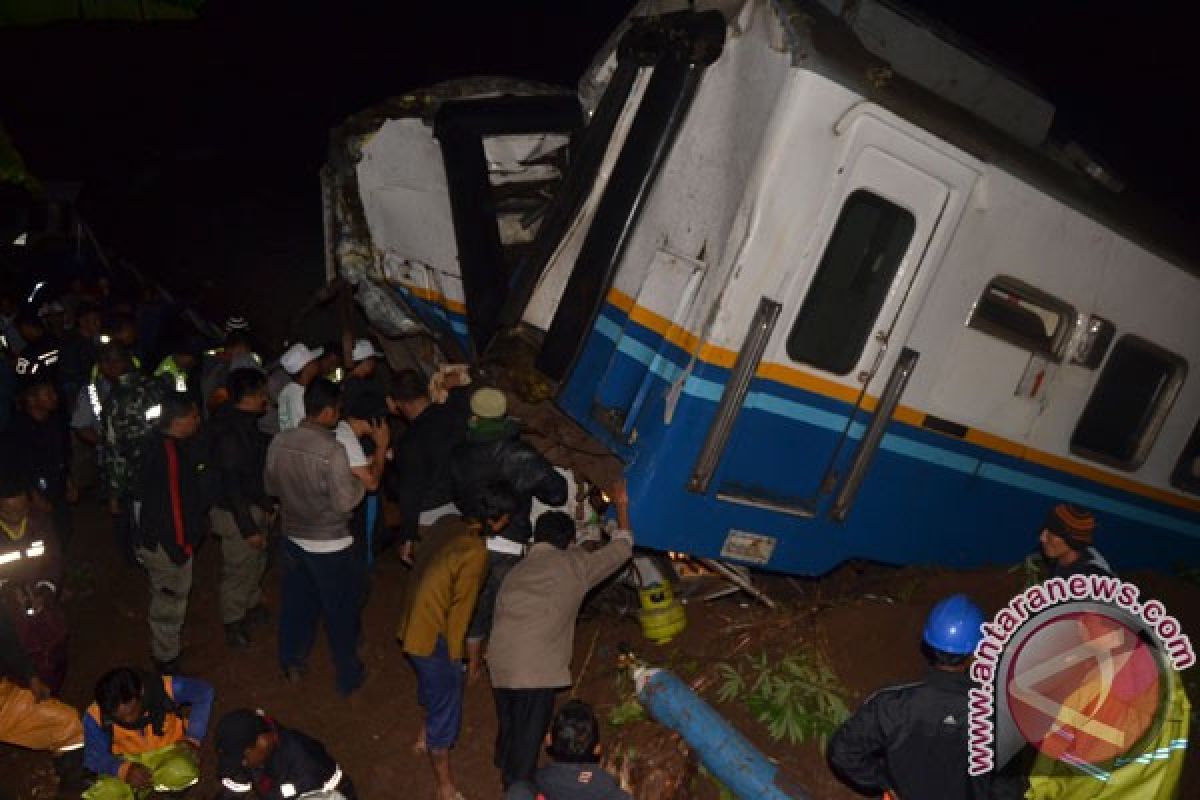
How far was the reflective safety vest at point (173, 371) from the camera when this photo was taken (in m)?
6.61

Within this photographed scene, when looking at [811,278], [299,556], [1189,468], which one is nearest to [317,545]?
[299,556]

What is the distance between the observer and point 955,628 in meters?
3.53

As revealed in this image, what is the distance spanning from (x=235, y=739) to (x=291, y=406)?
2260mm

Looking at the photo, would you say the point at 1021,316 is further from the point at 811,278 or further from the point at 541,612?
the point at 541,612

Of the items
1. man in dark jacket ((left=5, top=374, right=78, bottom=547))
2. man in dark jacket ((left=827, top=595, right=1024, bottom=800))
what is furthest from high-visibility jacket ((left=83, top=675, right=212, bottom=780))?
man in dark jacket ((left=827, top=595, right=1024, bottom=800))

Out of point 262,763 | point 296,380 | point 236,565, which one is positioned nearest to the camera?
point 262,763

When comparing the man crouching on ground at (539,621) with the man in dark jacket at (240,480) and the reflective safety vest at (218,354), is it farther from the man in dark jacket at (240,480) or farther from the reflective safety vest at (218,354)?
the reflective safety vest at (218,354)

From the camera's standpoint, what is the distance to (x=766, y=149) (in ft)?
14.0

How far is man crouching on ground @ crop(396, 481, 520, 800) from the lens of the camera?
180 inches

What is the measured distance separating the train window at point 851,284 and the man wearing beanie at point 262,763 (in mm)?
2812

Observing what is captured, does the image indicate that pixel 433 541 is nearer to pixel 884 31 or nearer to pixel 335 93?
pixel 884 31

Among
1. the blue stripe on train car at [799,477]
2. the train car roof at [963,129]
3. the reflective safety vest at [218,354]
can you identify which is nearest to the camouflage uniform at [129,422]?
the reflective safety vest at [218,354]

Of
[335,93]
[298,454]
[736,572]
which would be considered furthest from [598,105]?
[335,93]

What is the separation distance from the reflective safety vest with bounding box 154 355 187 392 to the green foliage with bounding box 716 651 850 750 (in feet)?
12.8
